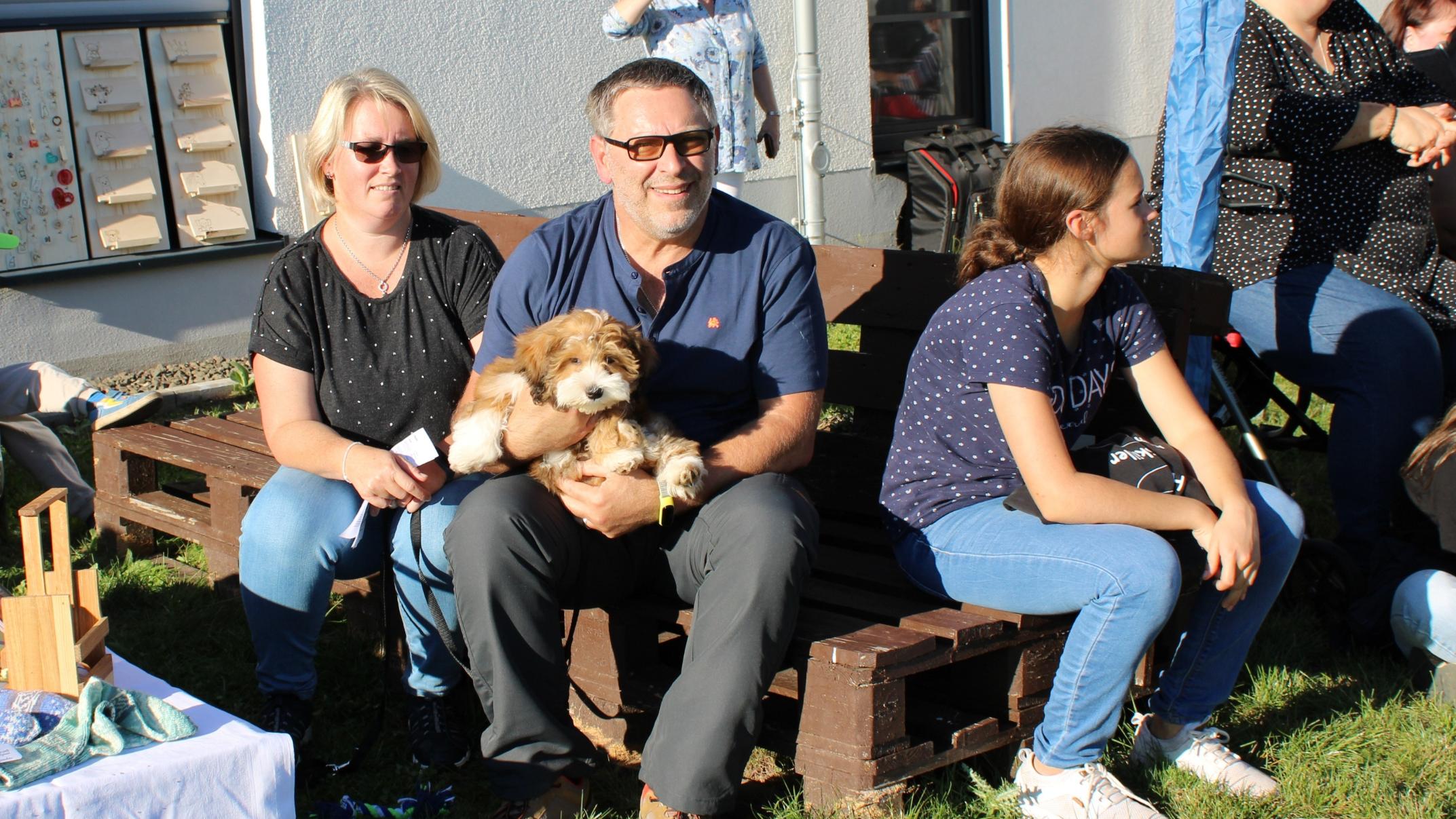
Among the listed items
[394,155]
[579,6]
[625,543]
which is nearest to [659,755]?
[625,543]

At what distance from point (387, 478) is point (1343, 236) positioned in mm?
2940

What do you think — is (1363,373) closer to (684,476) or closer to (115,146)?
(684,476)

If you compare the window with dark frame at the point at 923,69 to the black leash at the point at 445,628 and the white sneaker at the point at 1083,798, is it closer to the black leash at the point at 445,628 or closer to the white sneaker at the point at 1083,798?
the black leash at the point at 445,628

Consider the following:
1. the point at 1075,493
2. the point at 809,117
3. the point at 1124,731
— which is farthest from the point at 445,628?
the point at 809,117

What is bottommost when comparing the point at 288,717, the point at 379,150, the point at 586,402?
the point at 288,717

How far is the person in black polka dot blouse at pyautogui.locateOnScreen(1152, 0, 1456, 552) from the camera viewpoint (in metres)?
4.01

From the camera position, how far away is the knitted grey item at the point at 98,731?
221 cm

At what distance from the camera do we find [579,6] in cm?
809

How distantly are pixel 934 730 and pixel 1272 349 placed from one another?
1.88 m

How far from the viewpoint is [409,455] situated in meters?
3.31

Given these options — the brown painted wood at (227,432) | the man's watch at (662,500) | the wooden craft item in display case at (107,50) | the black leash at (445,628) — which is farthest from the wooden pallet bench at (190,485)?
the wooden craft item in display case at (107,50)

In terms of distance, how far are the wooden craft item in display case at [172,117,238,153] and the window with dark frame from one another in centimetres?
491

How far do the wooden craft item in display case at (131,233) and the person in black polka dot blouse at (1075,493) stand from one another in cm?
467

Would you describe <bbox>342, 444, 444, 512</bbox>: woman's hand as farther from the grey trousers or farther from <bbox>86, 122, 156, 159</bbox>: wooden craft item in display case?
<bbox>86, 122, 156, 159</bbox>: wooden craft item in display case
